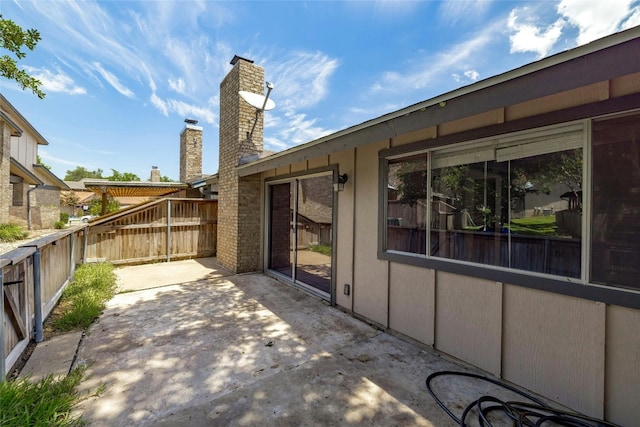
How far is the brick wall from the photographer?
13.3 m

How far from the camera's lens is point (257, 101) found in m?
6.61

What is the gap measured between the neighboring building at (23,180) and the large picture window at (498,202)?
62.2 feet

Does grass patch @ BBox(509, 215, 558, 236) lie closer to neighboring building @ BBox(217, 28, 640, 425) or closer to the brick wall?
neighboring building @ BBox(217, 28, 640, 425)

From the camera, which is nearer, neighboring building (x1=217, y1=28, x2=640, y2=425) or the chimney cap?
neighboring building (x1=217, y1=28, x2=640, y2=425)

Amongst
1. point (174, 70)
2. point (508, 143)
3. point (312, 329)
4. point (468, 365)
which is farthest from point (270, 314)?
point (174, 70)

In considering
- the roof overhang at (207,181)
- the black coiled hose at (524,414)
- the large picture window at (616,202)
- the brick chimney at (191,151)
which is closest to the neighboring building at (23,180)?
the brick chimney at (191,151)

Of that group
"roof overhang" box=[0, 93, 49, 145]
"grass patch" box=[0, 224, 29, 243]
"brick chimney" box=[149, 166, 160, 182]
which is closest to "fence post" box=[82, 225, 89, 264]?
"grass patch" box=[0, 224, 29, 243]

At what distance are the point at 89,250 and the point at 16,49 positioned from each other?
180 inches

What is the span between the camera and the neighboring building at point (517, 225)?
202 centimetres

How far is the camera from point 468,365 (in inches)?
116

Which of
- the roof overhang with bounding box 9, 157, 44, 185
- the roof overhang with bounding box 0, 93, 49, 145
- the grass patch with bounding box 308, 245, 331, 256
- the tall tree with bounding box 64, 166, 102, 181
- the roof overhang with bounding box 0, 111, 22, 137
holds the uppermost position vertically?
the tall tree with bounding box 64, 166, 102, 181

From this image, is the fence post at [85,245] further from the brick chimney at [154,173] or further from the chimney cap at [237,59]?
the brick chimney at [154,173]

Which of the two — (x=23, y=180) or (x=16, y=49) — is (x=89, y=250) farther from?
(x=23, y=180)

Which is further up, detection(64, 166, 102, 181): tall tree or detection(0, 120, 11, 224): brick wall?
detection(64, 166, 102, 181): tall tree
